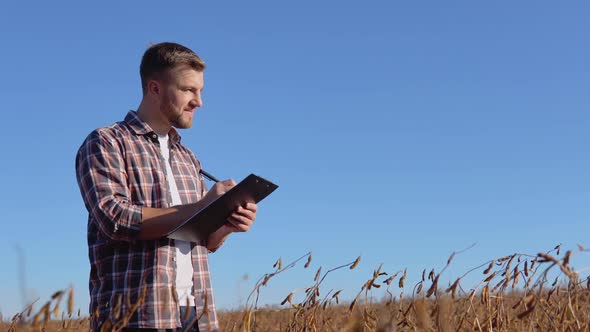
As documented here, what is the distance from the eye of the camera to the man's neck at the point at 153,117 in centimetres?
389

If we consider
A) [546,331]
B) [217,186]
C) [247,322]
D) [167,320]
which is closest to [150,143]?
[217,186]

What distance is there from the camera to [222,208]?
133 inches

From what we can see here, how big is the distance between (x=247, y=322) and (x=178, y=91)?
202 cm

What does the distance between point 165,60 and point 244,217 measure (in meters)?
1.05

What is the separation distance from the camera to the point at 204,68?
400 centimetres

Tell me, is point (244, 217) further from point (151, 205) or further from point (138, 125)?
point (138, 125)

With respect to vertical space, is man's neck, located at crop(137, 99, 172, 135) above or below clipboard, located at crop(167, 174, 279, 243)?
above

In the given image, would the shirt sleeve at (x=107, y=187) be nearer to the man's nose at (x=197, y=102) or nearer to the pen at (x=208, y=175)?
the man's nose at (x=197, y=102)

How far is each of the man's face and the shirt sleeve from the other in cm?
36

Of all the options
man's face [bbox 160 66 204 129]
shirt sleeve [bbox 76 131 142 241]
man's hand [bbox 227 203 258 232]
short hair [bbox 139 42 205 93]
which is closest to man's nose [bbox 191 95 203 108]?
man's face [bbox 160 66 204 129]

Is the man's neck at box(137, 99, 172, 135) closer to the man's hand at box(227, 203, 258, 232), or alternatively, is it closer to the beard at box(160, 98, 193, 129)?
the beard at box(160, 98, 193, 129)

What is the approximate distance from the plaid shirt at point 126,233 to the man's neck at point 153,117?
12 cm

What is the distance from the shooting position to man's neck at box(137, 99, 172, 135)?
389 centimetres

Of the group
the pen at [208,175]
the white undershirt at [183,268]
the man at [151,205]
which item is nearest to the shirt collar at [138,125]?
the man at [151,205]
